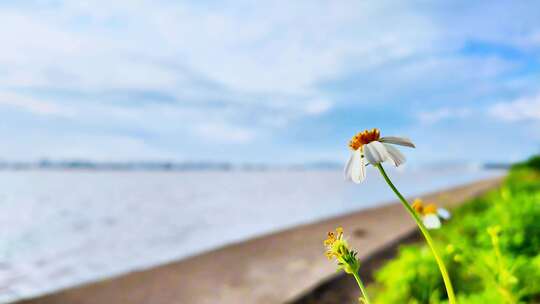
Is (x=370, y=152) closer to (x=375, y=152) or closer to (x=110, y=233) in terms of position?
(x=375, y=152)

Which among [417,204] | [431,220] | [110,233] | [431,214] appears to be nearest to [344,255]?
[417,204]

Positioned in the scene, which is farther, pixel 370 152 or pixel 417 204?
pixel 417 204

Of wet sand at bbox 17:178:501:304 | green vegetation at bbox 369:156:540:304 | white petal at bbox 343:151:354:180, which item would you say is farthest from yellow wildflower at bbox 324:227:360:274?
wet sand at bbox 17:178:501:304

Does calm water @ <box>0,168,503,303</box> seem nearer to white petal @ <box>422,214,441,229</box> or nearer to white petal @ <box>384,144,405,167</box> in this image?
white petal @ <box>422,214,441,229</box>

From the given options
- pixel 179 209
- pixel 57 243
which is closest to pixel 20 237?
pixel 57 243

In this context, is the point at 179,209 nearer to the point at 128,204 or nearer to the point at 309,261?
the point at 128,204

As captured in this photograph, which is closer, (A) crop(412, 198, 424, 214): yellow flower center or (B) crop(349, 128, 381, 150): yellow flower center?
(B) crop(349, 128, 381, 150): yellow flower center

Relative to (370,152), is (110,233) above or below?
above

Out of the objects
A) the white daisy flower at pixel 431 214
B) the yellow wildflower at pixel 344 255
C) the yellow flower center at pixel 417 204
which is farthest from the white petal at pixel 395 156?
the white daisy flower at pixel 431 214
